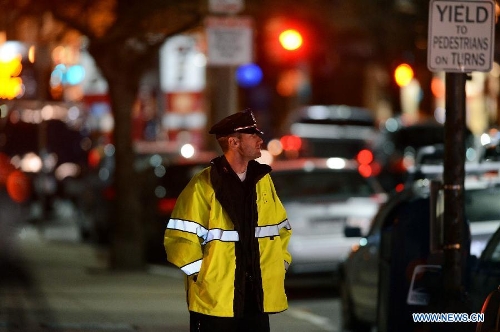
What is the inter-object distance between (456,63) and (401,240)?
4.44 ft

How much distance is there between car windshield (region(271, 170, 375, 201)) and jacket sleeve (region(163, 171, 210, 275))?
8641mm

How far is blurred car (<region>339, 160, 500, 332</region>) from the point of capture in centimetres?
944

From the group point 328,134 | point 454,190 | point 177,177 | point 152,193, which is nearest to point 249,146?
point 454,190

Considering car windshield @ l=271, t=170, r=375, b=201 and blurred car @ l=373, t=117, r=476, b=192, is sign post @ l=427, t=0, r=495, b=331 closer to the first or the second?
car windshield @ l=271, t=170, r=375, b=201

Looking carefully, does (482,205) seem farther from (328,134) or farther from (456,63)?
(328,134)

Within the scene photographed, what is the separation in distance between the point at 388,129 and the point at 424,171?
11.1 metres

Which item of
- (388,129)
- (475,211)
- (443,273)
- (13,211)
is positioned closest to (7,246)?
(13,211)

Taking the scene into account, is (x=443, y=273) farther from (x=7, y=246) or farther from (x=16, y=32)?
(x=16, y=32)

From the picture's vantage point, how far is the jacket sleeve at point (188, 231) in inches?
265

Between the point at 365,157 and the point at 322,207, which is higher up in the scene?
the point at 365,157

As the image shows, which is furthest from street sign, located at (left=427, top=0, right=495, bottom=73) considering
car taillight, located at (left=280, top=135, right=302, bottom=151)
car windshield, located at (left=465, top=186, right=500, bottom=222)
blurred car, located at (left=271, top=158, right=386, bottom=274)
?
car taillight, located at (left=280, top=135, right=302, bottom=151)

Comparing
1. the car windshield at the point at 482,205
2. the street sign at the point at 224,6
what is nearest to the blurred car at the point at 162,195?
the street sign at the point at 224,6

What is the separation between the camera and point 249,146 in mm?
7012

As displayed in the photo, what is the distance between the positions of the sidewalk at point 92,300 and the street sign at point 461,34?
3.71 metres
